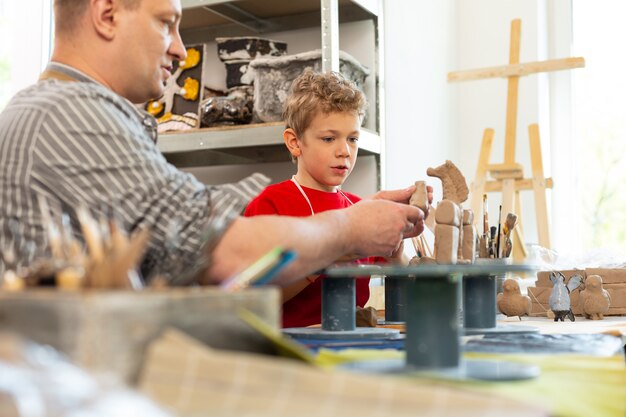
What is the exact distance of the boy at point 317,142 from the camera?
2.07 m

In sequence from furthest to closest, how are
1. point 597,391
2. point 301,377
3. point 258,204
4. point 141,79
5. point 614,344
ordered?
point 258,204 → point 141,79 → point 614,344 → point 597,391 → point 301,377

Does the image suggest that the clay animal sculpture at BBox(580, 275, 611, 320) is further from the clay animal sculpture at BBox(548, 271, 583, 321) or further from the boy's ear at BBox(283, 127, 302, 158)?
the boy's ear at BBox(283, 127, 302, 158)

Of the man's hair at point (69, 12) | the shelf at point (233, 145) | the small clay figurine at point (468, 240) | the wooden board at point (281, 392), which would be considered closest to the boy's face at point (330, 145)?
the shelf at point (233, 145)

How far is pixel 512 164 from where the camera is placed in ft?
10.6

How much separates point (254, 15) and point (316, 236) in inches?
71.6

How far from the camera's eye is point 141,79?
1354 mm

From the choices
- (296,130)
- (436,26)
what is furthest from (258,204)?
(436,26)

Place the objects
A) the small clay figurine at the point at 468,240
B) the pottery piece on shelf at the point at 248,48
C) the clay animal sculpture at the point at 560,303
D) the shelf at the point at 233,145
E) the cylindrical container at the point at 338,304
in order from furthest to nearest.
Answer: the pottery piece on shelf at the point at 248,48 < the shelf at the point at 233,145 < the clay animal sculpture at the point at 560,303 < the small clay figurine at the point at 468,240 < the cylindrical container at the point at 338,304

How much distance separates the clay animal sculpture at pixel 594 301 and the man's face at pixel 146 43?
114 centimetres

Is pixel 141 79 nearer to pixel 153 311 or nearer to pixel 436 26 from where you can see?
pixel 153 311

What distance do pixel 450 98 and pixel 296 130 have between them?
172 cm

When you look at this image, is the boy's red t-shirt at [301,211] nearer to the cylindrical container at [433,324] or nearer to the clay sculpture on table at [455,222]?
the clay sculpture on table at [455,222]

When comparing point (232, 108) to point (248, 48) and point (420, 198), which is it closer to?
point (248, 48)

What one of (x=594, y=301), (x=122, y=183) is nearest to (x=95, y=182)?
(x=122, y=183)
